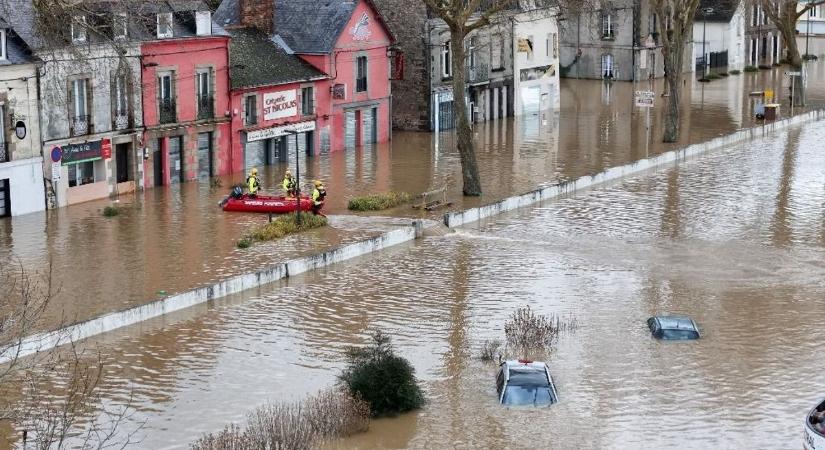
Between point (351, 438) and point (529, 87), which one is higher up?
point (529, 87)

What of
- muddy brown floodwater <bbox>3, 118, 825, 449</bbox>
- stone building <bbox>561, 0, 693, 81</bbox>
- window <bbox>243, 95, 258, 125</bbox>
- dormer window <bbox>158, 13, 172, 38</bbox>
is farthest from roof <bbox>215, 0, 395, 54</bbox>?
stone building <bbox>561, 0, 693, 81</bbox>

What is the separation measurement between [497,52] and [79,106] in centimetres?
2726

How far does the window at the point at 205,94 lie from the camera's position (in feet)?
164

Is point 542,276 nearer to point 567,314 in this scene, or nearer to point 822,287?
point 567,314

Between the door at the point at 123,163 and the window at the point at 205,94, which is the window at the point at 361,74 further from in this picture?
the door at the point at 123,163

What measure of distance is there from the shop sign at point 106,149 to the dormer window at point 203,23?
5.64 meters

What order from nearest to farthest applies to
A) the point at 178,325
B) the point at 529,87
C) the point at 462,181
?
the point at 178,325, the point at 462,181, the point at 529,87

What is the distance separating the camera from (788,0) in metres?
75.1

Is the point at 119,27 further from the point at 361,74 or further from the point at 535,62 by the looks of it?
the point at 535,62

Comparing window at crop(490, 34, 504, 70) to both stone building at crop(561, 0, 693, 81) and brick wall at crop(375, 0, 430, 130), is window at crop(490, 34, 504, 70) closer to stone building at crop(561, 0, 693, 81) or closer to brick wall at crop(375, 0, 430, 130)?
brick wall at crop(375, 0, 430, 130)

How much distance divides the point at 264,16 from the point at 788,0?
102ft

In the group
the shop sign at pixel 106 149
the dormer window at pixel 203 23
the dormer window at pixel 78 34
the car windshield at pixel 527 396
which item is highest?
the dormer window at pixel 203 23

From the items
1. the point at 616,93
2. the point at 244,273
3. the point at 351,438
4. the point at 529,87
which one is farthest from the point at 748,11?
the point at 351,438

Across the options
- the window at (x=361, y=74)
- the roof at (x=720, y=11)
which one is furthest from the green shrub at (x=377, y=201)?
the roof at (x=720, y=11)
